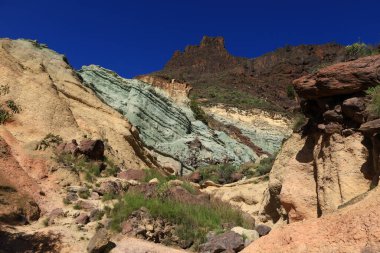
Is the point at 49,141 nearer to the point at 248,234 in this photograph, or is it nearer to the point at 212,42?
the point at 248,234

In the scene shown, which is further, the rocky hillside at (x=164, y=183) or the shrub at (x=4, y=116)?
the shrub at (x=4, y=116)

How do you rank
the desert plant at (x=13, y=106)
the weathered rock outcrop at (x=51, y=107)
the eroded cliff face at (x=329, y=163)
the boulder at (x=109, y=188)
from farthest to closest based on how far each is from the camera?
1. the desert plant at (x=13, y=106)
2. the weathered rock outcrop at (x=51, y=107)
3. the boulder at (x=109, y=188)
4. the eroded cliff face at (x=329, y=163)

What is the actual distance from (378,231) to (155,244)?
548 cm

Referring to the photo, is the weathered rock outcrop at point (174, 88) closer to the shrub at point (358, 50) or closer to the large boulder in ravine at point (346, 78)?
the shrub at point (358, 50)

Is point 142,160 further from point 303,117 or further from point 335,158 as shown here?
point 335,158

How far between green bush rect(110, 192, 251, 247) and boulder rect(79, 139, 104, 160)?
145 inches

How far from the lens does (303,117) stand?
11758mm

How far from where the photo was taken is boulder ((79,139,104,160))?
1574 cm

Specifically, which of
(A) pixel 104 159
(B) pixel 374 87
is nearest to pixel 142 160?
(A) pixel 104 159

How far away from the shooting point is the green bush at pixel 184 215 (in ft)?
35.4

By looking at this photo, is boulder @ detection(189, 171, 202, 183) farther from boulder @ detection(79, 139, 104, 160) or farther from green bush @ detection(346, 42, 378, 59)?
green bush @ detection(346, 42, 378, 59)

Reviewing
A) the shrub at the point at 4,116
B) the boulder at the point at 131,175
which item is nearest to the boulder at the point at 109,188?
the boulder at the point at 131,175

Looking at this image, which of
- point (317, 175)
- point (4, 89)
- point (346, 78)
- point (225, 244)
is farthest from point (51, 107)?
point (346, 78)

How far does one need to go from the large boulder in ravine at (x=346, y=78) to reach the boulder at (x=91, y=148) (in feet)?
27.6
